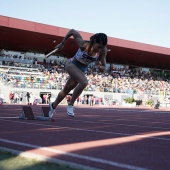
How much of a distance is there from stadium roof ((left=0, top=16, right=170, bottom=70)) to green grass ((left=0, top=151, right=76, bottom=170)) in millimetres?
35422

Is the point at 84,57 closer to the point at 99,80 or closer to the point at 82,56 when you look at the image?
the point at 82,56

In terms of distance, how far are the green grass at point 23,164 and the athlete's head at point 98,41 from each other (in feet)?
12.5

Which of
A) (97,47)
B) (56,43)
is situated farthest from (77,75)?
(56,43)

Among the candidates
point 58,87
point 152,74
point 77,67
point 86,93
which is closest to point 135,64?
point 152,74

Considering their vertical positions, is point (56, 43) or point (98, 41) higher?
point (56, 43)

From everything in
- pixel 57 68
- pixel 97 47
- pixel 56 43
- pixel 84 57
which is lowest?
pixel 84 57

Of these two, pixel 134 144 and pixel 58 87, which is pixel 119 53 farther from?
pixel 134 144

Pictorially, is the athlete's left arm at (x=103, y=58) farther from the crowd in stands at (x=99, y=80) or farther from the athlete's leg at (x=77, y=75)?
the crowd in stands at (x=99, y=80)

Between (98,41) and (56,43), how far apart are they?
38141 millimetres

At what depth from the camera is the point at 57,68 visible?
4388cm

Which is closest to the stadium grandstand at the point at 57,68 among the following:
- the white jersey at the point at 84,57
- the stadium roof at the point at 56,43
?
the stadium roof at the point at 56,43

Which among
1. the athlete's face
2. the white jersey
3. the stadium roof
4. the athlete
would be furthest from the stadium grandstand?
the athlete's face

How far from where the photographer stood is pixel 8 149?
3.35 m

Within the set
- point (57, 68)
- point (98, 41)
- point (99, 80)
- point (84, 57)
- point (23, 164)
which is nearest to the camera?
point (23, 164)
